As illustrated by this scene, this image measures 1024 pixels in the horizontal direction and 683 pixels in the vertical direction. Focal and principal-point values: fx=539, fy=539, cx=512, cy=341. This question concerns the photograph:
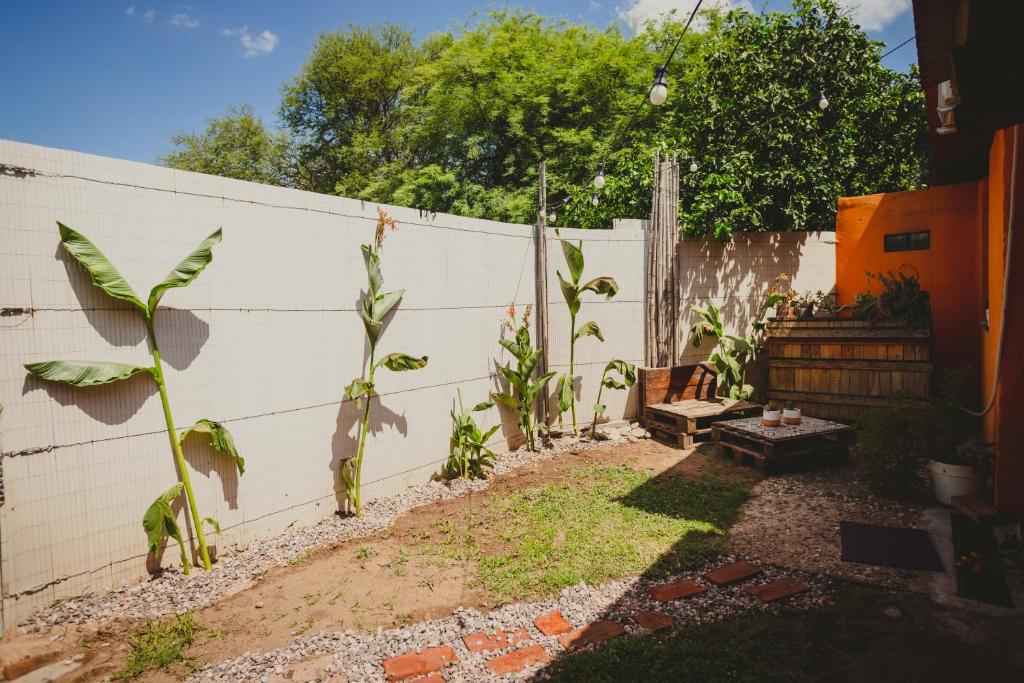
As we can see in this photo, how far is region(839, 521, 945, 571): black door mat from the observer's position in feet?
13.9

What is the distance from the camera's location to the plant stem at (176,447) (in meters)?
4.19

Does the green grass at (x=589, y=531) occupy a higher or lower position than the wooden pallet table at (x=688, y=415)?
lower

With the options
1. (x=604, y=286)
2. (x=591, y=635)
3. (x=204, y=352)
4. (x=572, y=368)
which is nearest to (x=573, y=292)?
(x=604, y=286)

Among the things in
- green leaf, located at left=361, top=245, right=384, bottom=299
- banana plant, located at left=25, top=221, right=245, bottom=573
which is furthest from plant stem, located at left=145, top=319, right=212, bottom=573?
green leaf, located at left=361, top=245, right=384, bottom=299

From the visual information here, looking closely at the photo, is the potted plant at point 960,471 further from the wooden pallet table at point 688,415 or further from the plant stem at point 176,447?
the plant stem at point 176,447

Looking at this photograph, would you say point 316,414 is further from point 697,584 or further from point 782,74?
point 782,74

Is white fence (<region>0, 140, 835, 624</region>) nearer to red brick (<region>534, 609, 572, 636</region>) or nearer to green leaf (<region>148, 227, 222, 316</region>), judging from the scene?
green leaf (<region>148, 227, 222, 316</region>)

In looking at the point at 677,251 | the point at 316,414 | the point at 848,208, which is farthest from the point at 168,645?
the point at 848,208

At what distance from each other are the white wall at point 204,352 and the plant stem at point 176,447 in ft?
0.30

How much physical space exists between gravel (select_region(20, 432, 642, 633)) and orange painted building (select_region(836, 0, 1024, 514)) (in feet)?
17.3

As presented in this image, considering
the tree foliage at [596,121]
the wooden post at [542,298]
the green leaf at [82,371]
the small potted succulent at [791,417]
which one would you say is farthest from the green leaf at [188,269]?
the tree foliage at [596,121]

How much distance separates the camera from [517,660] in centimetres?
329

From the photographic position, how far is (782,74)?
10711 mm

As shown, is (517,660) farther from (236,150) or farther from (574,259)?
(236,150)
